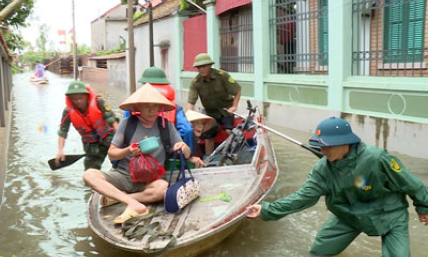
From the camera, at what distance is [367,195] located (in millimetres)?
3311

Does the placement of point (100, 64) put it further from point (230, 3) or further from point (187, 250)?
point (187, 250)

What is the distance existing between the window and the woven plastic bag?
532cm

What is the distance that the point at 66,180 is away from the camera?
7.89m

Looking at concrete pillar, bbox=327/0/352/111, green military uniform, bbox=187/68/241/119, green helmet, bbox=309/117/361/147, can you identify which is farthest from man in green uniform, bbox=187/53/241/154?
green helmet, bbox=309/117/361/147

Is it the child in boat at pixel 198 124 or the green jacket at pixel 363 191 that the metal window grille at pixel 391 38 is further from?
the green jacket at pixel 363 191

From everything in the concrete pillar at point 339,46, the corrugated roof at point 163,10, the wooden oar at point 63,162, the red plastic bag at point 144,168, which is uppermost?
the corrugated roof at point 163,10

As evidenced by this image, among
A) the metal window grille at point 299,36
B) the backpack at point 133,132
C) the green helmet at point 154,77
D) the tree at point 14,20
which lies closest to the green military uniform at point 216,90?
the green helmet at point 154,77

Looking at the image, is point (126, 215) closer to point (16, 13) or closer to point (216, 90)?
point (216, 90)

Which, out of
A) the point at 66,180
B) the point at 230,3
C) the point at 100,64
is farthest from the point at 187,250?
the point at 100,64

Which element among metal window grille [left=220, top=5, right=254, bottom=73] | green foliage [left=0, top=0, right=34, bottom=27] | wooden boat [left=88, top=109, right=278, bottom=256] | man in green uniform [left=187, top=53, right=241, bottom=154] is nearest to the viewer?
wooden boat [left=88, top=109, right=278, bottom=256]

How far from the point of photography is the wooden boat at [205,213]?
3.80m

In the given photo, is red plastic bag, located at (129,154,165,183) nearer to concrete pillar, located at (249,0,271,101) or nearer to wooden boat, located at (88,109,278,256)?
wooden boat, located at (88,109,278,256)

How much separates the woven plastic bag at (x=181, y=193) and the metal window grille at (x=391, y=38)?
510cm

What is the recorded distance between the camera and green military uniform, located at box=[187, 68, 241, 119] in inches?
290
